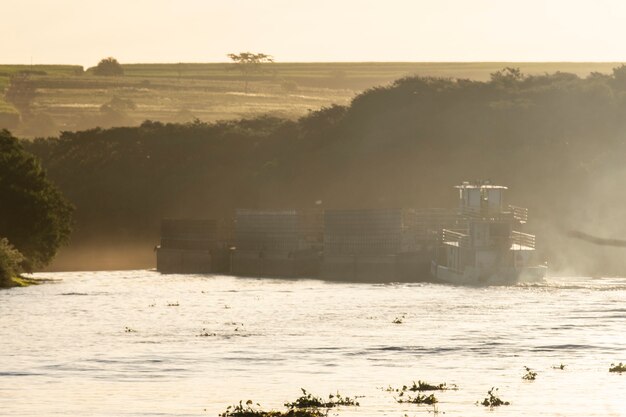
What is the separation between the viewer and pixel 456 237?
179 meters

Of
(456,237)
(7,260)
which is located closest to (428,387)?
(7,260)

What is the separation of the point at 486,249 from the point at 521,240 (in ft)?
32.6

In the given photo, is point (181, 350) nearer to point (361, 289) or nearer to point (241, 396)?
point (241, 396)

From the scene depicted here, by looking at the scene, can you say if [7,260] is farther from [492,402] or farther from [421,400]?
[492,402]

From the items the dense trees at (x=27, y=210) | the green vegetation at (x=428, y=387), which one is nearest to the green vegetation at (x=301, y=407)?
the green vegetation at (x=428, y=387)

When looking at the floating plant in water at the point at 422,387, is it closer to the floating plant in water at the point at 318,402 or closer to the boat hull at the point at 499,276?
the floating plant in water at the point at 318,402

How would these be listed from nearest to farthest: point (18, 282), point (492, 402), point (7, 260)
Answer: point (492, 402)
point (7, 260)
point (18, 282)

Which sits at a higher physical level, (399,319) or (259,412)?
(259,412)

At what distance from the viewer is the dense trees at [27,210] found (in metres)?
Result: 149

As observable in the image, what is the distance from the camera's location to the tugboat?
161750 mm

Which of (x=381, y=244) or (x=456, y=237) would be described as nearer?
(x=456, y=237)

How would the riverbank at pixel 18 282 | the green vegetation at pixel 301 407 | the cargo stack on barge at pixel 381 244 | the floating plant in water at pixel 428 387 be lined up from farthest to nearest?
the cargo stack on barge at pixel 381 244 → the riverbank at pixel 18 282 → the floating plant in water at pixel 428 387 → the green vegetation at pixel 301 407

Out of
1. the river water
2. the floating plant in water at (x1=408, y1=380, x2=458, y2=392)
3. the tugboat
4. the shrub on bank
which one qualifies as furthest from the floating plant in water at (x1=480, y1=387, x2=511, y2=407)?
the tugboat

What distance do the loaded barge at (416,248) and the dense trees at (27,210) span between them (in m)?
44.1
